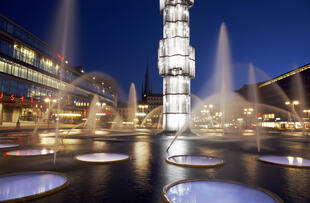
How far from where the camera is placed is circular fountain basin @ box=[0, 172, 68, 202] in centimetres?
535

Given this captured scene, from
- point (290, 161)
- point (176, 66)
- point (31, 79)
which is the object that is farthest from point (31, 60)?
point (290, 161)

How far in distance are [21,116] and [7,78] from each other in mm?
11874

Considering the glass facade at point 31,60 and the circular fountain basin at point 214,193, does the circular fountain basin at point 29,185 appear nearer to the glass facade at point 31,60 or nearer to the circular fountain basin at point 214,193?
the circular fountain basin at point 214,193

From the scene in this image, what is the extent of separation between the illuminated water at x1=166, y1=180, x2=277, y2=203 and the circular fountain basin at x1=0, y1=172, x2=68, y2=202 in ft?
11.4

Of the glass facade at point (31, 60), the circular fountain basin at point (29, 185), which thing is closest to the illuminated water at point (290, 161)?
the circular fountain basin at point (29, 185)

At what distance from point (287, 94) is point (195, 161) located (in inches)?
3973

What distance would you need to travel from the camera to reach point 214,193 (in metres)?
5.77

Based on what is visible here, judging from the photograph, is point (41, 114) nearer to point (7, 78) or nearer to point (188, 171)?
point (7, 78)

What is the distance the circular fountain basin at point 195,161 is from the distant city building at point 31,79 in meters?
35.8

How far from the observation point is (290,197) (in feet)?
18.3

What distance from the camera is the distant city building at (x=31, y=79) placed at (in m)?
44.7

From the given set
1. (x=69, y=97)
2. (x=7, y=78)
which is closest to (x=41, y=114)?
(x=69, y=97)

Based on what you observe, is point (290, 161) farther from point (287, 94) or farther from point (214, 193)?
point (287, 94)

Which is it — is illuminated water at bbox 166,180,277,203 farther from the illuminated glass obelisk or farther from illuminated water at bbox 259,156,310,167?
the illuminated glass obelisk
